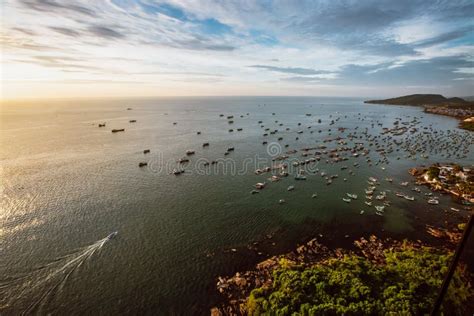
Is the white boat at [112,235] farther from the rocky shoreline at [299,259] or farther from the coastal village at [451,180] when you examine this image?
the coastal village at [451,180]

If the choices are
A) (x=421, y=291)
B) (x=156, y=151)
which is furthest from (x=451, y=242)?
(x=156, y=151)

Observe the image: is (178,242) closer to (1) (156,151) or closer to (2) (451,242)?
(2) (451,242)

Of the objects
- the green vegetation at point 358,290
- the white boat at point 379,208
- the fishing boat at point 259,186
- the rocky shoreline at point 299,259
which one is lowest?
the rocky shoreline at point 299,259

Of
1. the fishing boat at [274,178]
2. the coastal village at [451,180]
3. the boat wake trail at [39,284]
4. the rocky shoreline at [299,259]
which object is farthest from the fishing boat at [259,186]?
the coastal village at [451,180]

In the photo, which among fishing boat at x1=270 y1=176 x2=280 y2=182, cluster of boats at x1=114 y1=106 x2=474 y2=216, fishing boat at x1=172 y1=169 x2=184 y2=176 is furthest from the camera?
fishing boat at x1=172 y1=169 x2=184 y2=176

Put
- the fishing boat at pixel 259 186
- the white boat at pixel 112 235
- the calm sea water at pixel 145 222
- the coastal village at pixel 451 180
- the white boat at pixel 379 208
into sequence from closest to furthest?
the calm sea water at pixel 145 222, the white boat at pixel 112 235, the white boat at pixel 379 208, the coastal village at pixel 451 180, the fishing boat at pixel 259 186

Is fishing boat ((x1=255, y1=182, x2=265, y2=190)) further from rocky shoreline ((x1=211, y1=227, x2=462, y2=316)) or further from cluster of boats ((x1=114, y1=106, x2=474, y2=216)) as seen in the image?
rocky shoreline ((x1=211, y1=227, x2=462, y2=316))

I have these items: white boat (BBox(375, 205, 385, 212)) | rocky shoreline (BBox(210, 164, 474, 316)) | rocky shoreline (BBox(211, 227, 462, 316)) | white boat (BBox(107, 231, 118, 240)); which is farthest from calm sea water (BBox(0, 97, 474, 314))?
rocky shoreline (BBox(211, 227, 462, 316))
